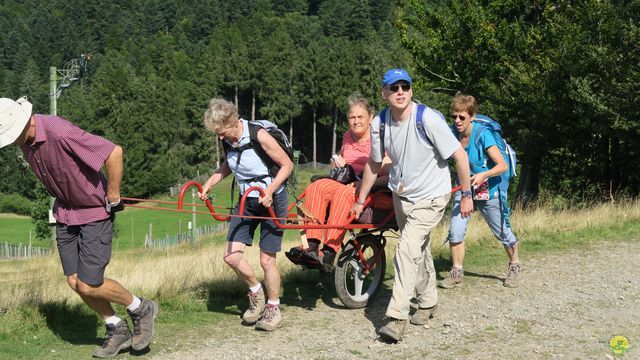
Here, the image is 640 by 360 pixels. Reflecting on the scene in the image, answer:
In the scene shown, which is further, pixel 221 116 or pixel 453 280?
pixel 453 280

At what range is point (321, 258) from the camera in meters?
6.50

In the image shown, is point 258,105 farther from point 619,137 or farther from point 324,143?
point 619,137

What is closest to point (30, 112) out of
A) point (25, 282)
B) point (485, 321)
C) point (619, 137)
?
point (25, 282)

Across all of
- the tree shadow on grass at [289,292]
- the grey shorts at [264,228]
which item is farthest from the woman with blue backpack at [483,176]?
the grey shorts at [264,228]

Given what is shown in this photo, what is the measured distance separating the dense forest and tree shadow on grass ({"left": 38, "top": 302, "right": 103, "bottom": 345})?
3.45 meters

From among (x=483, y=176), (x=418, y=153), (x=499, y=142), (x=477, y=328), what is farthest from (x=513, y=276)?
(x=418, y=153)

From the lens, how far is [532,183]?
24.9 meters

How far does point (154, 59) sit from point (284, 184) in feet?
427

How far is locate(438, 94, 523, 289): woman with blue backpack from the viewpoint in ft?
24.1

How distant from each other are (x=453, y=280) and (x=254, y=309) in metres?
2.39

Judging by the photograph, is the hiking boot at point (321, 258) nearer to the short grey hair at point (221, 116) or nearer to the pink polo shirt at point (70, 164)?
the short grey hair at point (221, 116)

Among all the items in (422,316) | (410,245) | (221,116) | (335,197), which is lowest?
(422,316)

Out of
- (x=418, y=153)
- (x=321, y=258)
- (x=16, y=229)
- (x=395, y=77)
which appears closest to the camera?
(x=395, y=77)

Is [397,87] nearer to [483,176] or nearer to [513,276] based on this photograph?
[483,176]
